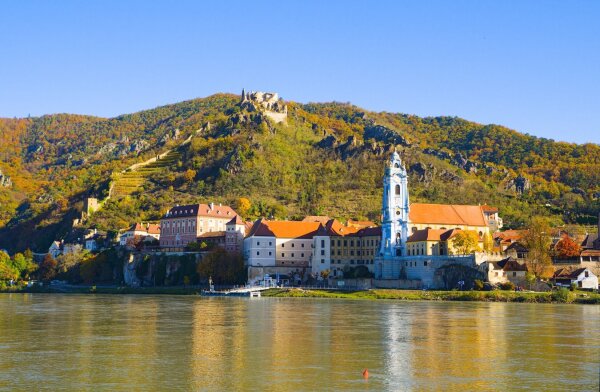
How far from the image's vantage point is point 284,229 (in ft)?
354

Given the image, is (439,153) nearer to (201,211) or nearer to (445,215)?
(201,211)

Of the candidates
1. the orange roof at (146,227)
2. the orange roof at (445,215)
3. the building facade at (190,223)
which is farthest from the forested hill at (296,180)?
the orange roof at (445,215)

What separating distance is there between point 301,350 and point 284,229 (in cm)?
6878

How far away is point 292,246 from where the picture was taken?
4215 inches

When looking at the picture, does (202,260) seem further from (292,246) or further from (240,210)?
(240,210)

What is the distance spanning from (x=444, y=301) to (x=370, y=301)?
284 inches

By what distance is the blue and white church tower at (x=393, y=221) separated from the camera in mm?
96750

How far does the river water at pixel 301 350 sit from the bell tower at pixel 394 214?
3349cm

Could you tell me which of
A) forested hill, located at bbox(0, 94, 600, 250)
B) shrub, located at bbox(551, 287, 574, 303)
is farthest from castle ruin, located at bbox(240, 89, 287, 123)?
shrub, located at bbox(551, 287, 574, 303)

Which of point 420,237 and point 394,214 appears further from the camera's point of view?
point 394,214

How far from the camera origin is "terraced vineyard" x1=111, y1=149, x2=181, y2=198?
150 m

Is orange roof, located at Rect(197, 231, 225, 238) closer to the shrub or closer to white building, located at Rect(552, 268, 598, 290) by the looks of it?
white building, located at Rect(552, 268, 598, 290)

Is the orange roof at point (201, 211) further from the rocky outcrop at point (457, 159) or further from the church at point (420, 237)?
the rocky outcrop at point (457, 159)

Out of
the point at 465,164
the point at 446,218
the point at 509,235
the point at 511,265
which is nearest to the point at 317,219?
the point at 446,218
